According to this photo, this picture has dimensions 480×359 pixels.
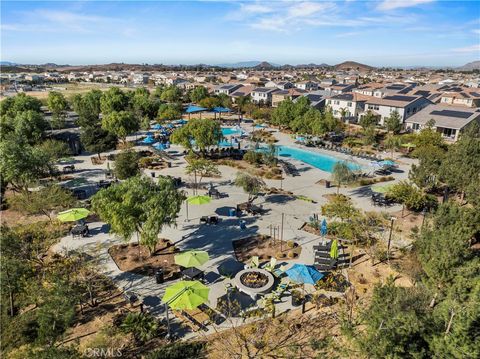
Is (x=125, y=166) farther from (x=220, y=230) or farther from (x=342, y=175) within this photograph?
(x=342, y=175)

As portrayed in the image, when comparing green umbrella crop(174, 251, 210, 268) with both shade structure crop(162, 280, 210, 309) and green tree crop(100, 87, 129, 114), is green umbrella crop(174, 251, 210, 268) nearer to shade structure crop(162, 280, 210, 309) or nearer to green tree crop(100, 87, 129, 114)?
shade structure crop(162, 280, 210, 309)

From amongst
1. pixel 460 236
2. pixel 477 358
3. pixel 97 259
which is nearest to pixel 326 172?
pixel 460 236

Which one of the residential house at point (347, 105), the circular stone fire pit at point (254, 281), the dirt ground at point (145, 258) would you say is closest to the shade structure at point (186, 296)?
the circular stone fire pit at point (254, 281)

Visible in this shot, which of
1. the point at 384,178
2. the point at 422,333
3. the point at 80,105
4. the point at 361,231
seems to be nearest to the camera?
the point at 422,333

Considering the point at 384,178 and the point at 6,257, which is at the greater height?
the point at 6,257

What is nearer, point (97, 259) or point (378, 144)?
point (97, 259)

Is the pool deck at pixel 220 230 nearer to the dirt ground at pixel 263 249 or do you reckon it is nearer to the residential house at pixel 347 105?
the dirt ground at pixel 263 249

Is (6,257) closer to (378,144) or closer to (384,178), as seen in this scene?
(384,178)
